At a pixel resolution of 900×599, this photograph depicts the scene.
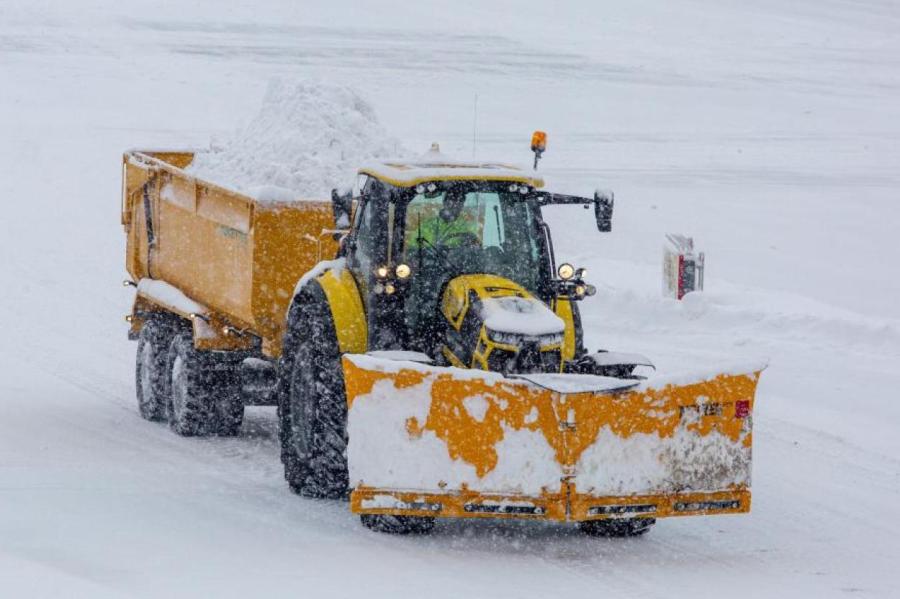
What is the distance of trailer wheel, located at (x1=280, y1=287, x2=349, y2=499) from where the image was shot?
9219 millimetres

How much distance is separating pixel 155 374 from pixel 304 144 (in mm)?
2166

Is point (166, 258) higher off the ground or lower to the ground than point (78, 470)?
higher

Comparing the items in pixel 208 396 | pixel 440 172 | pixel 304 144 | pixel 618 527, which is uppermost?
pixel 440 172

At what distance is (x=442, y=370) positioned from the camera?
8188 millimetres

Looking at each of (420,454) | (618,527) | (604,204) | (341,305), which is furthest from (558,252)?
(420,454)

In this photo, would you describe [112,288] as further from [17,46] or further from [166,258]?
[17,46]

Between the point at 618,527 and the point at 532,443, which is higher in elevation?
the point at 532,443

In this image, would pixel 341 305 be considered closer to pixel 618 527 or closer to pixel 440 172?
pixel 440 172

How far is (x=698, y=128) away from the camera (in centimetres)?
3006

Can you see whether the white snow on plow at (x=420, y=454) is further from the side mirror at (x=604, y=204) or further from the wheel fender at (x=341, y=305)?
the side mirror at (x=604, y=204)

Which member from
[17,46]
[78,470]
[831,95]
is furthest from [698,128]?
[78,470]

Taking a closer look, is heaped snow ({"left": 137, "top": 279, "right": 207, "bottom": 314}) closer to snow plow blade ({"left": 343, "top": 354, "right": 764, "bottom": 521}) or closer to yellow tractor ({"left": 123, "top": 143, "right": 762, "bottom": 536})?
yellow tractor ({"left": 123, "top": 143, "right": 762, "bottom": 536})

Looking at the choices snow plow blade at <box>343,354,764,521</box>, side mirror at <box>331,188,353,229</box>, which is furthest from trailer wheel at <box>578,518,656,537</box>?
side mirror at <box>331,188,353,229</box>

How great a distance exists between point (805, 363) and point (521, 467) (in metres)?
6.46
